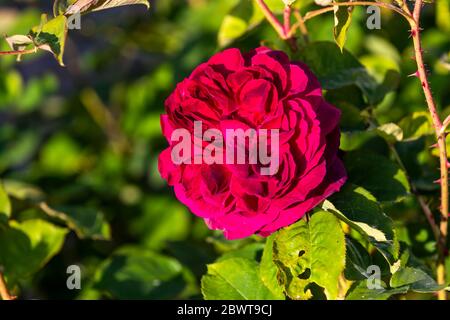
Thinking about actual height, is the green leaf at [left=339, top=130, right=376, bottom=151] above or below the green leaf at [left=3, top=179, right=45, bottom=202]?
above

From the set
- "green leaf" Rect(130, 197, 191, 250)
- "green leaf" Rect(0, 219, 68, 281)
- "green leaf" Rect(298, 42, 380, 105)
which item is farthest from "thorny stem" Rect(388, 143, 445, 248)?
"green leaf" Rect(130, 197, 191, 250)

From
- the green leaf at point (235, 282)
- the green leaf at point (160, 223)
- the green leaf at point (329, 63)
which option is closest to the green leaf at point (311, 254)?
the green leaf at point (235, 282)

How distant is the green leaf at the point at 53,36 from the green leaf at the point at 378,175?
0.37 meters

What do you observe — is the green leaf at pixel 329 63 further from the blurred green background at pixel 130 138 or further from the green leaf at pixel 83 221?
the green leaf at pixel 83 221

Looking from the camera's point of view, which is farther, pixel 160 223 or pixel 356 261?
pixel 160 223

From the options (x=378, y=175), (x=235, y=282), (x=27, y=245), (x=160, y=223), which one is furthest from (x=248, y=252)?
(x=160, y=223)

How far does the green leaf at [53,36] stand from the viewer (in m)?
0.75

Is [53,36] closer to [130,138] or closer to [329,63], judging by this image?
[329,63]

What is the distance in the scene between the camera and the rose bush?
0.74 m

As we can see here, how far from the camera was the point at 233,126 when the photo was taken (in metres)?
0.74

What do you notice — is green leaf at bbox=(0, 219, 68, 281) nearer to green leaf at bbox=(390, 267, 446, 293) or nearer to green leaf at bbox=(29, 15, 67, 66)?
green leaf at bbox=(29, 15, 67, 66)

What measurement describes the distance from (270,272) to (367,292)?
0.11 metres

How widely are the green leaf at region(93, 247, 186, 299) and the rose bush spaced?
1.23ft

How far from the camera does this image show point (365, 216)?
0.79 m
